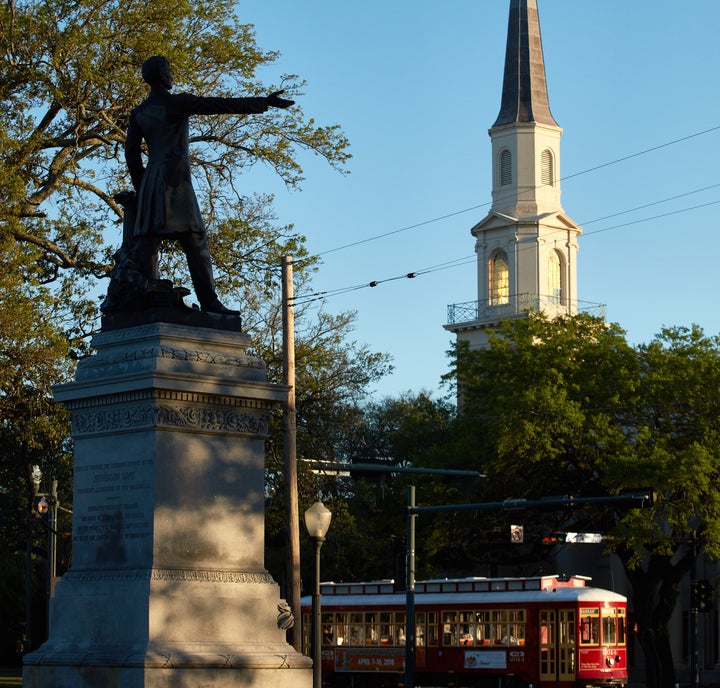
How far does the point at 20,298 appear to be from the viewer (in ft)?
101

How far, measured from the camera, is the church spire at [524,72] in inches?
3575

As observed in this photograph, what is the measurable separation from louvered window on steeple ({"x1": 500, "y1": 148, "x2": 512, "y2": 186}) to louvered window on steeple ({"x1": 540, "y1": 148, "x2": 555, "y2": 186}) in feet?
6.02

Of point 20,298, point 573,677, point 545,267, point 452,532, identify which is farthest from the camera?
point 545,267

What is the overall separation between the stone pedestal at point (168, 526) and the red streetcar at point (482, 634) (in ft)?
89.1

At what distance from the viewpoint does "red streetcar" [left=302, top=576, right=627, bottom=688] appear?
140 feet

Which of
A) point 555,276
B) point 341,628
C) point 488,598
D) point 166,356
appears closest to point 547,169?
point 555,276

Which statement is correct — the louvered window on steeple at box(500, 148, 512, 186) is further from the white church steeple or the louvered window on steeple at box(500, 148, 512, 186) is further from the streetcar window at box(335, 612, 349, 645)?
the streetcar window at box(335, 612, 349, 645)

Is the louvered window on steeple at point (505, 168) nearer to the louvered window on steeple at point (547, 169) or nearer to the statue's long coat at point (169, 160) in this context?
the louvered window on steeple at point (547, 169)

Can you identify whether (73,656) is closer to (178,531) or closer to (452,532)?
(178,531)

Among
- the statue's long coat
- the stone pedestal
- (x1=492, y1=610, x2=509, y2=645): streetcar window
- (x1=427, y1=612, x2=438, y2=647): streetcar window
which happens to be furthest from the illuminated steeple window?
the stone pedestal

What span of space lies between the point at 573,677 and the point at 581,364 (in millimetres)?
14561

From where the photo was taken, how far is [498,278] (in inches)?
3627

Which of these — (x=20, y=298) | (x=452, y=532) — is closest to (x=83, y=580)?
(x=20, y=298)

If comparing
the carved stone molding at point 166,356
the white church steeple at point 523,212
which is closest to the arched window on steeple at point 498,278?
the white church steeple at point 523,212
